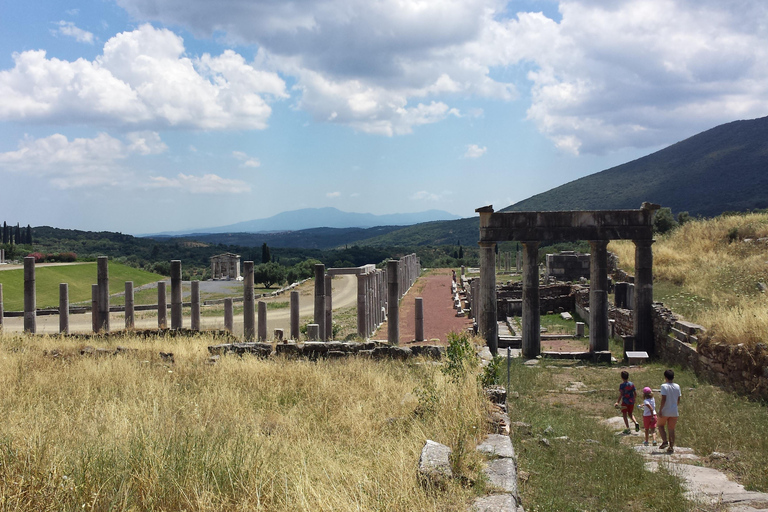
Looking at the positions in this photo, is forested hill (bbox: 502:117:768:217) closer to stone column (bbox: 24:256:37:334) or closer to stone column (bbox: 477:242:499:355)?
stone column (bbox: 477:242:499:355)

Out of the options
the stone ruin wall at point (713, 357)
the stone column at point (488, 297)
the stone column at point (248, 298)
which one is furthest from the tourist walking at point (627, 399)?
the stone column at point (248, 298)

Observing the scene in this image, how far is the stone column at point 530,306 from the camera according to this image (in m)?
18.0

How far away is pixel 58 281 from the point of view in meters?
43.2

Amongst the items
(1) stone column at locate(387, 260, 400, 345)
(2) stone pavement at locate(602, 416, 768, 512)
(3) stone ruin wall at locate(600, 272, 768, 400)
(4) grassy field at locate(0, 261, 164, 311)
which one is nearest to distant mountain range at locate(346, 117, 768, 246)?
(4) grassy field at locate(0, 261, 164, 311)

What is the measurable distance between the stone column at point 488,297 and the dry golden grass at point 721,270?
5773mm

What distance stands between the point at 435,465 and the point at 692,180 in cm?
14862

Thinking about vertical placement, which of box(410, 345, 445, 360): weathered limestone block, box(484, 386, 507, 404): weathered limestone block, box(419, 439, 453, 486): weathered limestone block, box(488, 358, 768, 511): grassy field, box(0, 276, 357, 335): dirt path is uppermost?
box(419, 439, 453, 486): weathered limestone block

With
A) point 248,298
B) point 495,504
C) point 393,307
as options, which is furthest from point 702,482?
point 248,298

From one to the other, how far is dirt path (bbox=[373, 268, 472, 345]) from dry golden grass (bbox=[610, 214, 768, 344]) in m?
6.85

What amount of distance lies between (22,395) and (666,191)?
144464mm

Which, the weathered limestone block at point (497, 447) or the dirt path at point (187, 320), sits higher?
the weathered limestone block at point (497, 447)

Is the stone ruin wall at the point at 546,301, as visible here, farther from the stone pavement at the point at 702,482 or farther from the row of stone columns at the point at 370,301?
the stone pavement at the point at 702,482

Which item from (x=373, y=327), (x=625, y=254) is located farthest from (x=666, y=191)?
(x=373, y=327)

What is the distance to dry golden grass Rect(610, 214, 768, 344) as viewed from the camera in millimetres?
13383
